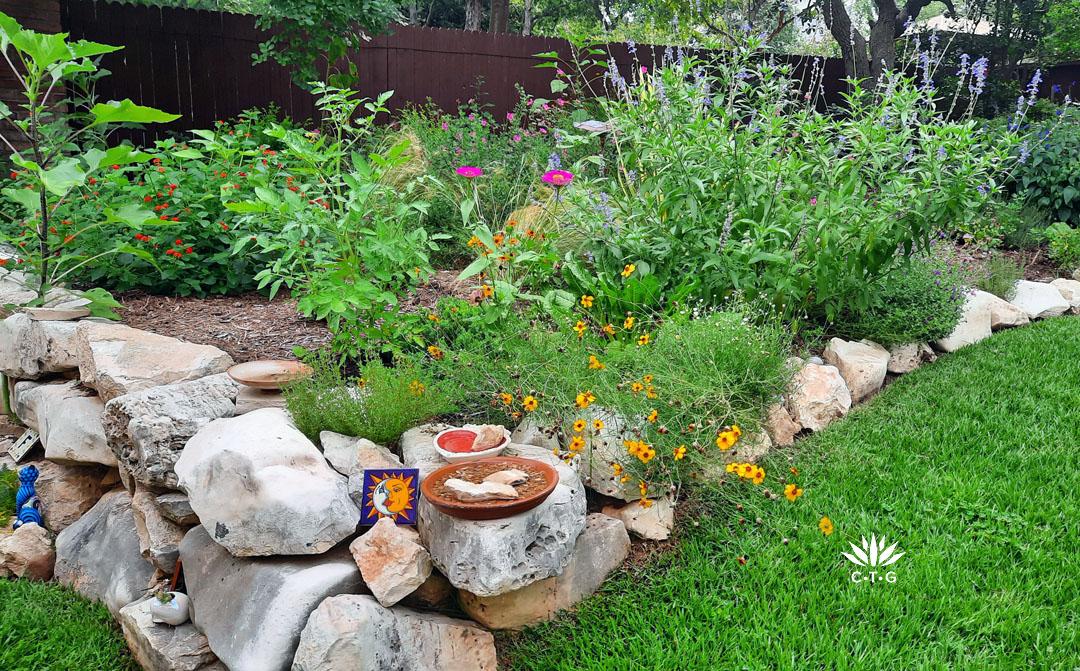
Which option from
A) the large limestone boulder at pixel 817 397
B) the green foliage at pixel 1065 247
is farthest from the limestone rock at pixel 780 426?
the green foliage at pixel 1065 247

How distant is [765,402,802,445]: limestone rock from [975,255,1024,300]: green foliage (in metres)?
2.63

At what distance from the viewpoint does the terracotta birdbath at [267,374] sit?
2830 mm

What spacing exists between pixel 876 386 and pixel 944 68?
10874mm

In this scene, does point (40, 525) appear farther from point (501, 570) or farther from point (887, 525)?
point (887, 525)

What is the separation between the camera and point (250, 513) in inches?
87.8

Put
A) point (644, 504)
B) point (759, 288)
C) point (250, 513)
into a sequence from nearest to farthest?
point (250, 513) → point (644, 504) → point (759, 288)

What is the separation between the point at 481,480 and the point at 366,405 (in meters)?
0.58

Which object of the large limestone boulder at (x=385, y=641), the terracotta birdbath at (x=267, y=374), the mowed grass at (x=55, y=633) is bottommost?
the mowed grass at (x=55, y=633)

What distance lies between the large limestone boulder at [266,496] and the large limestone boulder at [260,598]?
0.06m

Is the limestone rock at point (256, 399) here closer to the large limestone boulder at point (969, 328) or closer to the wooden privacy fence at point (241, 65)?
the large limestone boulder at point (969, 328)

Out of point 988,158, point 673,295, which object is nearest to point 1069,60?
point 988,158

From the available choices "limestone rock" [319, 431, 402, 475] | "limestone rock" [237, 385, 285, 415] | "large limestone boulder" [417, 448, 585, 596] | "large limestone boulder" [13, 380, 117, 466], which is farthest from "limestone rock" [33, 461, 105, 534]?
"large limestone boulder" [417, 448, 585, 596]

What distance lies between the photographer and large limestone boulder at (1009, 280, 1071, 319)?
4719 millimetres

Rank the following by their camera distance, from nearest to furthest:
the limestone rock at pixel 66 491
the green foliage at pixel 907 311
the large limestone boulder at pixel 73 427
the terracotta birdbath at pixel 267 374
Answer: the terracotta birdbath at pixel 267 374 → the large limestone boulder at pixel 73 427 → the limestone rock at pixel 66 491 → the green foliage at pixel 907 311
